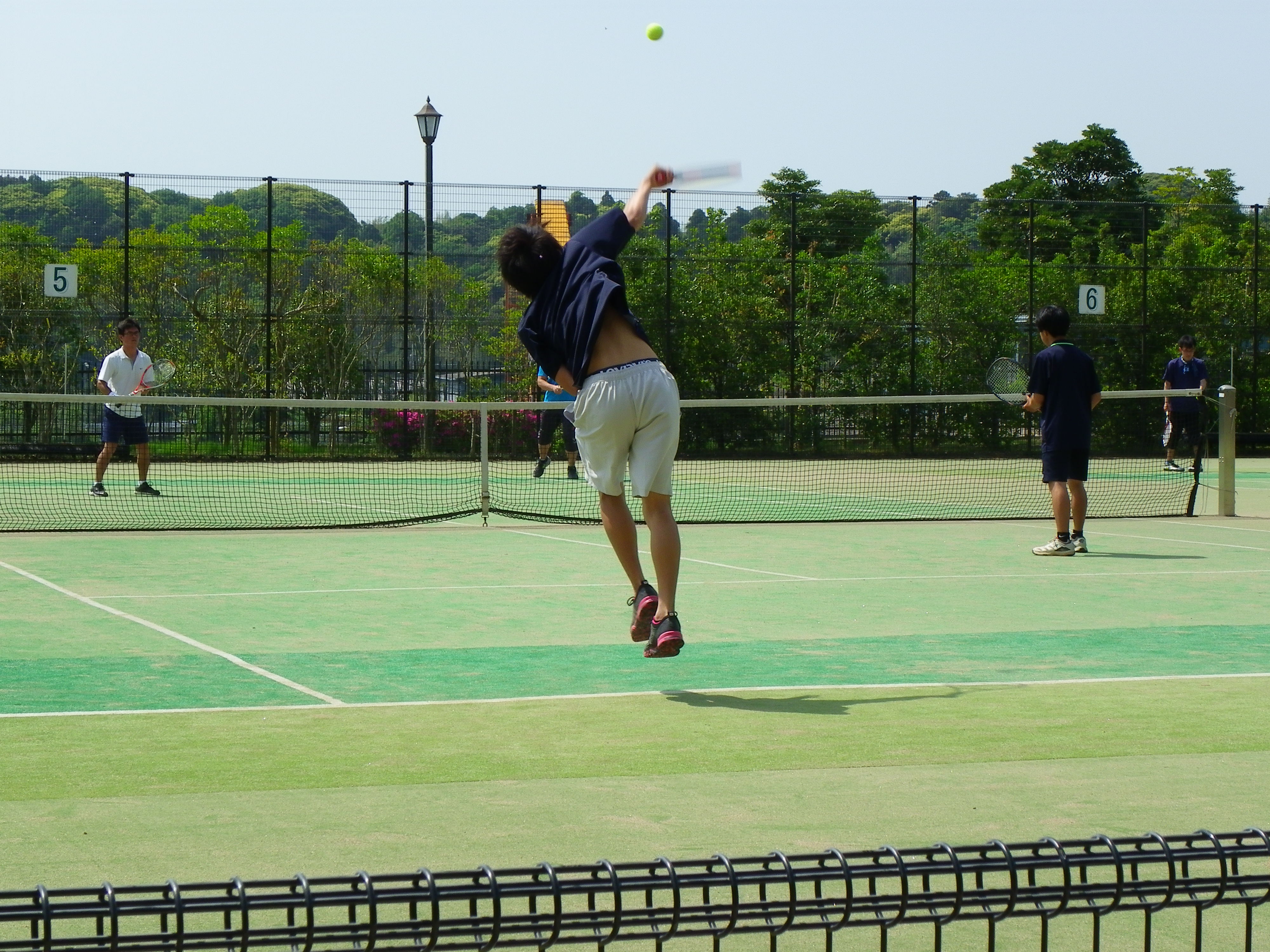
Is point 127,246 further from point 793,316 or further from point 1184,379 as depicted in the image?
point 1184,379

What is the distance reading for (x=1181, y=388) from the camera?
21.1 metres

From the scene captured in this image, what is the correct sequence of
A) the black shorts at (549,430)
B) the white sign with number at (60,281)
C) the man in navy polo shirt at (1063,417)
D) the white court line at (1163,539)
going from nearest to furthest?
the man in navy polo shirt at (1063,417) → the white court line at (1163,539) → the black shorts at (549,430) → the white sign with number at (60,281)

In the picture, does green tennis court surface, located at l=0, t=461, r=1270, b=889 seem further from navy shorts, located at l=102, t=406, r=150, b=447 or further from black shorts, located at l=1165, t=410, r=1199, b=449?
black shorts, located at l=1165, t=410, r=1199, b=449

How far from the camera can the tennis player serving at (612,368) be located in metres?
5.70

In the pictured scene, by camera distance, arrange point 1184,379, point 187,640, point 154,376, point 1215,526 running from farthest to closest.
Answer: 1. point 1184,379
2. point 154,376
3. point 1215,526
4. point 187,640

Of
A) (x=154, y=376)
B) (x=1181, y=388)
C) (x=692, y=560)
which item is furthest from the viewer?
(x=1181, y=388)

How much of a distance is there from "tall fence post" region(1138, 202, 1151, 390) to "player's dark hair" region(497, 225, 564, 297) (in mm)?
25592

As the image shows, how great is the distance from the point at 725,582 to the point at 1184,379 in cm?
1349

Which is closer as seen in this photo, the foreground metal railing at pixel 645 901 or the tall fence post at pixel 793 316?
the foreground metal railing at pixel 645 901

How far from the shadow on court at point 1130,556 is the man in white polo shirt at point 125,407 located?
29.4 feet

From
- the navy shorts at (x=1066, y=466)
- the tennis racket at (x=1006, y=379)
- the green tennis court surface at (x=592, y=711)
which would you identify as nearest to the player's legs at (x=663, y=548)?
the green tennis court surface at (x=592, y=711)

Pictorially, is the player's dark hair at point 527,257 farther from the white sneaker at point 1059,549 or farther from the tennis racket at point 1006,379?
the tennis racket at point 1006,379

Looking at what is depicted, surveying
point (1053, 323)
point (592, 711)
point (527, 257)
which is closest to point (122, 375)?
A: point (1053, 323)

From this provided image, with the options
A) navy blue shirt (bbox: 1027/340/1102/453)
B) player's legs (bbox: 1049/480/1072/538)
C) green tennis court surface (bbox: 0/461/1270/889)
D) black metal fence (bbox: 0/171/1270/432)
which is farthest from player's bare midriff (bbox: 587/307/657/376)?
black metal fence (bbox: 0/171/1270/432)
